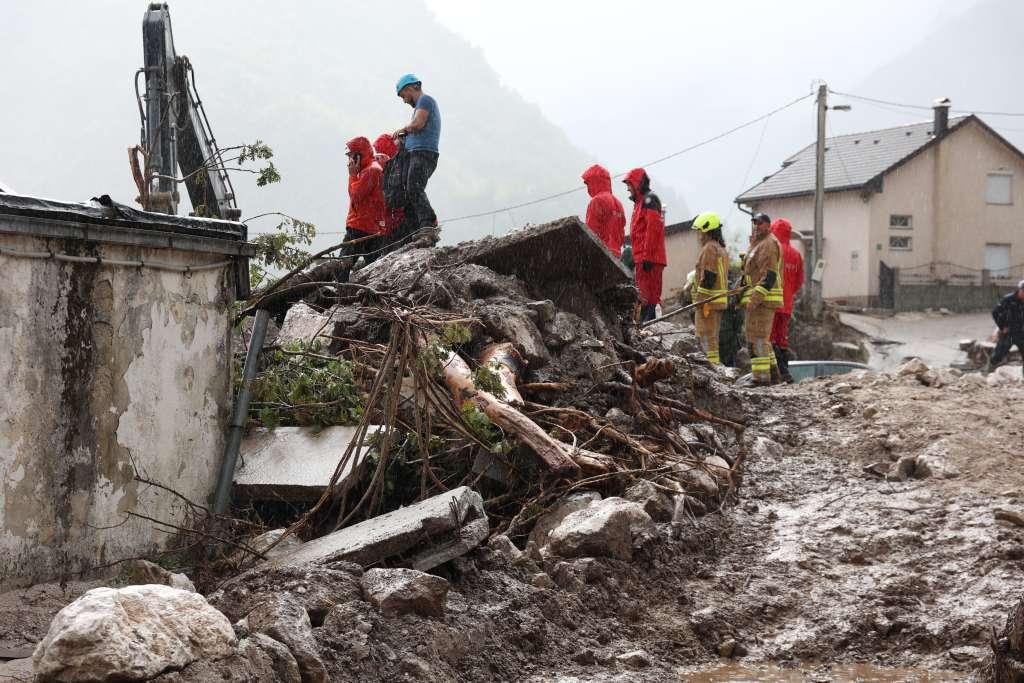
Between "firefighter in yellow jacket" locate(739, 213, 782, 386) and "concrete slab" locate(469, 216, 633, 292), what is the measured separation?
2.83 metres

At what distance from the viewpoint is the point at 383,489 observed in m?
A: 5.86

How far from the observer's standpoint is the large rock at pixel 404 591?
14.5 ft

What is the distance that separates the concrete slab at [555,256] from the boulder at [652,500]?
2.61 m

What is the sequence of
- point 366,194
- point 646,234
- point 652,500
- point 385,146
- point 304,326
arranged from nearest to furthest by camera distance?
point 652,500 < point 304,326 < point 366,194 < point 385,146 < point 646,234

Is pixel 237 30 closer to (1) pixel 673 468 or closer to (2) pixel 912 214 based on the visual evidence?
(2) pixel 912 214

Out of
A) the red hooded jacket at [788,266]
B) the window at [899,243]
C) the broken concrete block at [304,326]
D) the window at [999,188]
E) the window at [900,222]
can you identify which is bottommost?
the broken concrete block at [304,326]

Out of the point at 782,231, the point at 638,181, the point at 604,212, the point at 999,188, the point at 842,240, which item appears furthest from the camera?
the point at 999,188

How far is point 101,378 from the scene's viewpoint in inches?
198

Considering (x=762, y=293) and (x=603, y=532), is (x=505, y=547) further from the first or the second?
(x=762, y=293)

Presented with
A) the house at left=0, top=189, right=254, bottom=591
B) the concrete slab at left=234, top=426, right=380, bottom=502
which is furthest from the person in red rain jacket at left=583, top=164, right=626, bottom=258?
the house at left=0, top=189, right=254, bottom=591

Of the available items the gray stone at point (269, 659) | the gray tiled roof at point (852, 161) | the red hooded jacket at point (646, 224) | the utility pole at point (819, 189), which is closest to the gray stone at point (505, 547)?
the gray stone at point (269, 659)

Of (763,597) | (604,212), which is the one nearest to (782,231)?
(604,212)

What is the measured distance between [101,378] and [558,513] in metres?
2.46

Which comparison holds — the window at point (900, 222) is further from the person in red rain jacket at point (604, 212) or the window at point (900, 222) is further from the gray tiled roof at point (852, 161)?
the person in red rain jacket at point (604, 212)
